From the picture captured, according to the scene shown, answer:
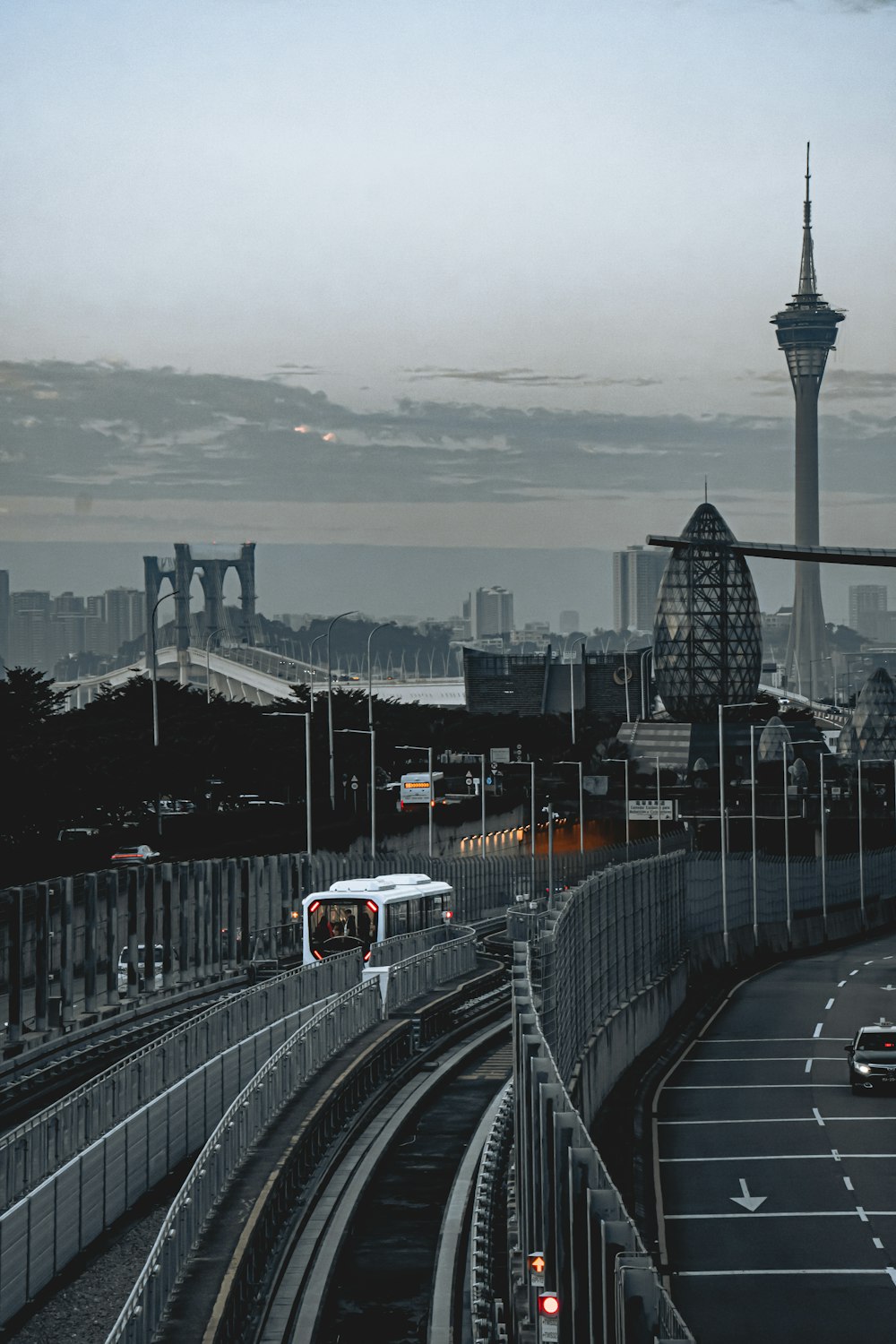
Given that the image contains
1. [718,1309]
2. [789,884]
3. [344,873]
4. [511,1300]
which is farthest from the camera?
[789,884]

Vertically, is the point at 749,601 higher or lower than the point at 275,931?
higher

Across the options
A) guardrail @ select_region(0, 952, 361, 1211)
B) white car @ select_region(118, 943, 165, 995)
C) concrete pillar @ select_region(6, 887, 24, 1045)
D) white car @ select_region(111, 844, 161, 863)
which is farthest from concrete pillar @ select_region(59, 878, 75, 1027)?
white car @ select_region(111, 844, 161, 863)

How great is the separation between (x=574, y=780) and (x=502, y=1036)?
104722 millimetres


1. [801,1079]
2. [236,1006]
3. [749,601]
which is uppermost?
[749,601]

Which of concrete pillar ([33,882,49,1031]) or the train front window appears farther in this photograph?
the train front window

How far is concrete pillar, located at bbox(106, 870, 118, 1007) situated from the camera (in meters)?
44.8

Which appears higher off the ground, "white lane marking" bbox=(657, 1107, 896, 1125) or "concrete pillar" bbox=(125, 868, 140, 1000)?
"concrete pillar" bbox=(125, 868, 140, 1000)

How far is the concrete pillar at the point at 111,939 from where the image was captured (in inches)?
1766

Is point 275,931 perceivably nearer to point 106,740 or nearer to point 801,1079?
point 801,1079

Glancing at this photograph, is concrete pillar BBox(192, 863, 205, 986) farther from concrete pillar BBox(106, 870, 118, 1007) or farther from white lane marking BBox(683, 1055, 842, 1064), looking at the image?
white lane marking BBox(683, 1055, 842, 1064)

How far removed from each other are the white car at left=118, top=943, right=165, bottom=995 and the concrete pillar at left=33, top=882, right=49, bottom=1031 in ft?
22.3

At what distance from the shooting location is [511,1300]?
22406mm

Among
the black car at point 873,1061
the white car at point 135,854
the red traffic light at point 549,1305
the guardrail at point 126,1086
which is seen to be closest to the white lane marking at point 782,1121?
the black car at point 873,1061

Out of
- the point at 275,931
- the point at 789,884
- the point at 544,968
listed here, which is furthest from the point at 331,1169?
the point at 789,884
